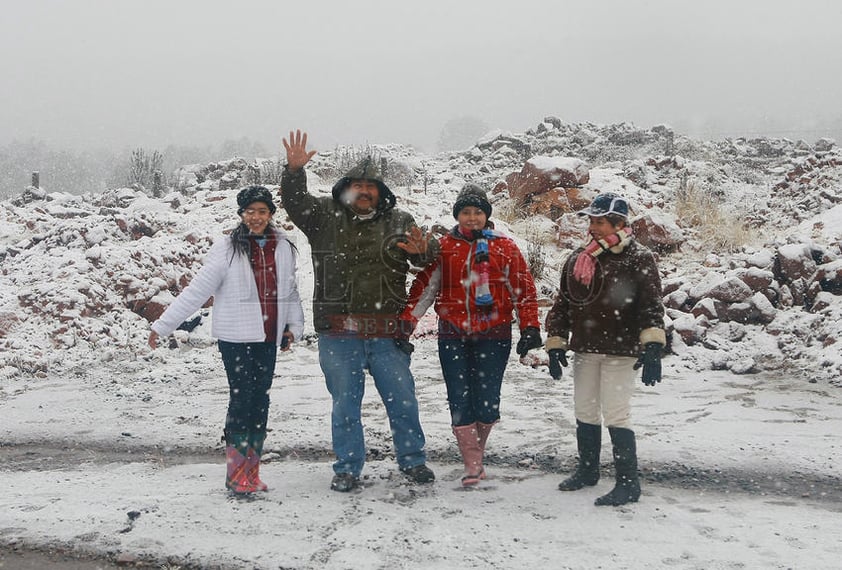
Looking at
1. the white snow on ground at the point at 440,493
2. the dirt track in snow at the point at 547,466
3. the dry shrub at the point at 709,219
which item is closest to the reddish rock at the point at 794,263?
the dry shrub at the point at 709,219

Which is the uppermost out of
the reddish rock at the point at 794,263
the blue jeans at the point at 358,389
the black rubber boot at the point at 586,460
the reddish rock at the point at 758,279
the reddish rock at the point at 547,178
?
the reddish rock at the point at 547,178

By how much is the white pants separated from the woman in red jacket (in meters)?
0.33

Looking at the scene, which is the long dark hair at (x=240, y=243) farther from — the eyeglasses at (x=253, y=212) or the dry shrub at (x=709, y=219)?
the dry shrub at (x=709, y=219)

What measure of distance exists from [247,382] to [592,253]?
2.06m

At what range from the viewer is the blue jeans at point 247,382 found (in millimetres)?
3801

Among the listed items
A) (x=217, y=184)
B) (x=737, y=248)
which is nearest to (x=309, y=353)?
(x=737, y=248)

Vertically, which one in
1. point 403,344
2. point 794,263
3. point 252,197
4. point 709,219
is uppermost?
point 709,219

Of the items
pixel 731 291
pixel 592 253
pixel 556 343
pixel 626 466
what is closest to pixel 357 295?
pixel 556 343

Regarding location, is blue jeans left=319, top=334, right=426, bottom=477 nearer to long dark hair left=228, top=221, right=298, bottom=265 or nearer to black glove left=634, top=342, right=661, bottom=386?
long dark hair left=228, top=221, right=298, bottom=265

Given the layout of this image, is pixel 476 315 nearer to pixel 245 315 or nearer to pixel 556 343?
pixel 556 343

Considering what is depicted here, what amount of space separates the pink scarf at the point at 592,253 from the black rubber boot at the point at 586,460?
853 millimetres

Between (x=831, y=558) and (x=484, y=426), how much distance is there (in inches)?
71.9

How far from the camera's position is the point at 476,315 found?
3.96 m

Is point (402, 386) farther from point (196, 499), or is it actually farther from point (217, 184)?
point (217, 184)
